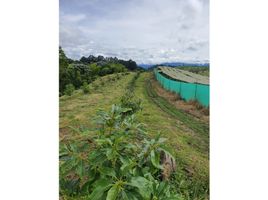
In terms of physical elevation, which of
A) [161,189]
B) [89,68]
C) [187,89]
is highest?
[89,68]

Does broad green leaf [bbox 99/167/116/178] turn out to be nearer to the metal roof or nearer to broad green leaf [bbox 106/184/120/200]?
broad green leaf [bbox 106/184/120/200]

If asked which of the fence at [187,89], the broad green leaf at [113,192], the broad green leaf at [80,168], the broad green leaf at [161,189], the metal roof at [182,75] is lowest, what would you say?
the broad green leaf at [161,189]

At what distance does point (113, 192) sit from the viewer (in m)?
1.05

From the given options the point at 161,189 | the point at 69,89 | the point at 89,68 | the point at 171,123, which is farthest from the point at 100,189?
the point at 171,123

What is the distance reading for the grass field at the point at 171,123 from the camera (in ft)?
6.03

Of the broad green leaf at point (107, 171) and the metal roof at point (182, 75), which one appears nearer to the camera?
the broad green leaf at point (107, 171)

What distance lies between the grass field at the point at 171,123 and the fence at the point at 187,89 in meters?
0.09

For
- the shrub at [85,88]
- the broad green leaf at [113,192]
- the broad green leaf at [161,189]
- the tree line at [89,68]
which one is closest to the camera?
the broad green leaf at [113,192]

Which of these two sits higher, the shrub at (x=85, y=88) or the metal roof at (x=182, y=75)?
the metal roof at (x=182, y=75)

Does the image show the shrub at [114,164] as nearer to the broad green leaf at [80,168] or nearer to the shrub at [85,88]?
the broad green leaf at [80,168]

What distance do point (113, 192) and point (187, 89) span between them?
4.04 feet

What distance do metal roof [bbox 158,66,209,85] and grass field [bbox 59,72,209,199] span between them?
0.35 feet

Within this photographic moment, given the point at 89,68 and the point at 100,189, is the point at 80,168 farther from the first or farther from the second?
the point at 89,68

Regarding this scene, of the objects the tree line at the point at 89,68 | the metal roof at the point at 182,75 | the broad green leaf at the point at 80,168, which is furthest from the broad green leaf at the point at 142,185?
the metal roof at the point at 182,75
